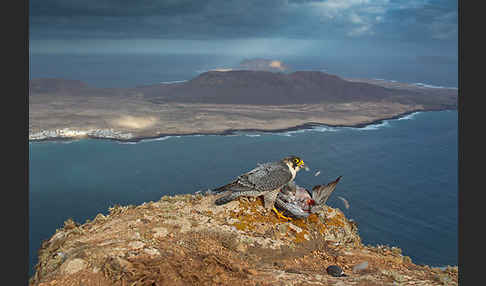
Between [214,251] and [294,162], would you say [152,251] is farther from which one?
[294,162]

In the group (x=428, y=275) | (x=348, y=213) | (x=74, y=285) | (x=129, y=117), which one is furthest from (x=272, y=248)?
(x=129, y=117)

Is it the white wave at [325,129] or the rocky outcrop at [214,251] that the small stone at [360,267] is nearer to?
the rocky outcrop at [214,251]

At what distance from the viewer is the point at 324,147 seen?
2302 inches

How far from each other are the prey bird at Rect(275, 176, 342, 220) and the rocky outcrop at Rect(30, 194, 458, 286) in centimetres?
29

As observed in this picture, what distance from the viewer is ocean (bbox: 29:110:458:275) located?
34344mm

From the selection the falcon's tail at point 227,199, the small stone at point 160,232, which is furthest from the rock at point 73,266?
the falcon's tail at point 227,199

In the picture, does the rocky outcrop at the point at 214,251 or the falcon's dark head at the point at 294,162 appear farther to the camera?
the falcon's dark head at the point at 294,162

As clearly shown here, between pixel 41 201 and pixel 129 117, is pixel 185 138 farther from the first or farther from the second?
pixel 41 201

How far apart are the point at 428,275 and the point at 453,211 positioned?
37.2 m

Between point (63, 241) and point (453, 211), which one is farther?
point (453, 211)

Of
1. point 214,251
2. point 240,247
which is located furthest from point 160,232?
point 240,247

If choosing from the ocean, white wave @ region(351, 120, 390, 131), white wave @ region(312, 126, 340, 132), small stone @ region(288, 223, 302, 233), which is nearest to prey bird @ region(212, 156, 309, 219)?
small stone @ region(288, 223, 302, 233)

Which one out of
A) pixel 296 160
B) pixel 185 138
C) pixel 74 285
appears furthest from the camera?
pixel 185 138

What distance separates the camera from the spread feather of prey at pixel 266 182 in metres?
9.69
